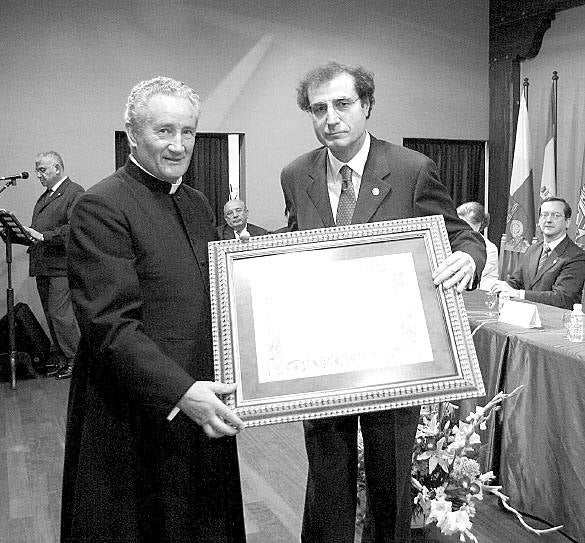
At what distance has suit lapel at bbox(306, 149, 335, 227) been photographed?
2034mm

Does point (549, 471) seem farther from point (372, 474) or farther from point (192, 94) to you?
point (192, 94)

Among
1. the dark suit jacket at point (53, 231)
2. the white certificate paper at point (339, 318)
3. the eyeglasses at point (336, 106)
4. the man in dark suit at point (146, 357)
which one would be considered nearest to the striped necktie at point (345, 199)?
the eyeglasses at point (336, 106)

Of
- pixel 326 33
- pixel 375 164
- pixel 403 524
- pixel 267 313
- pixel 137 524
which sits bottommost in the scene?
pixel 403 524

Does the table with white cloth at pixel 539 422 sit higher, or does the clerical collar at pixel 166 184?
the clerical collar at pixel 166 184

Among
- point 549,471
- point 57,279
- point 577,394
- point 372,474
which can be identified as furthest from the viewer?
point 57,279

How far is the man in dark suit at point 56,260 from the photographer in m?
5.67

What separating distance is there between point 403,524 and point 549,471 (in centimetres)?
109

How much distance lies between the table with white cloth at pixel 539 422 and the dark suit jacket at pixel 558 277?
1.08 metres

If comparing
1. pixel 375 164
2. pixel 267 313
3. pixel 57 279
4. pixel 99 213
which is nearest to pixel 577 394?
pixel 375 164

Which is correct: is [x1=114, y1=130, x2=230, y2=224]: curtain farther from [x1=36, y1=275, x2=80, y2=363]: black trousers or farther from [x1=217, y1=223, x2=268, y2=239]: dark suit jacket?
[x1=36, y1=275, x2=80, y2=363]: black trousers

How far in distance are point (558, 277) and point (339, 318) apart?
10.2ft

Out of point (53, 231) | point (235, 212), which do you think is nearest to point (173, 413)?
point (53, 231)

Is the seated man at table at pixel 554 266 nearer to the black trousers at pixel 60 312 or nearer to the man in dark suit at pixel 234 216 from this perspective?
the man in dark suit at pixel 234 216

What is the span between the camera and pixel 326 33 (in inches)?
290
